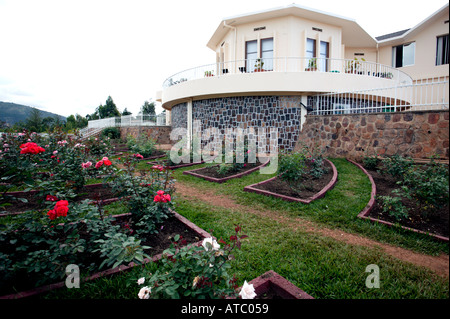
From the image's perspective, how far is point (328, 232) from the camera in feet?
11.4

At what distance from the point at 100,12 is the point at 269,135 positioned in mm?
8763

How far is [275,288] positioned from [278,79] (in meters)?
9.14

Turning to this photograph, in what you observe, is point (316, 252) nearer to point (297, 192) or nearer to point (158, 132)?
point (297, 192)

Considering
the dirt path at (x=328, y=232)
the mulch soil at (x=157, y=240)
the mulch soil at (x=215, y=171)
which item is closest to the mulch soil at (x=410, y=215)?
the dirt path at (x=328, y=232)

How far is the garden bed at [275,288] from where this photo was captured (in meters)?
2.04

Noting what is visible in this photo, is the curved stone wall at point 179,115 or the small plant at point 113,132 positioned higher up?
the curved stone wall at point 179,115

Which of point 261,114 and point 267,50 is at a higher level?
point 267,50

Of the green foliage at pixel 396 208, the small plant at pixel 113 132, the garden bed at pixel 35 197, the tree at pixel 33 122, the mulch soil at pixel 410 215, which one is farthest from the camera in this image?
the small plant at pixel 113 132

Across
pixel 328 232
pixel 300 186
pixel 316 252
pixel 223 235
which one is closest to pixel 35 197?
pixel 223 235

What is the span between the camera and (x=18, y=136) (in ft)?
21.9

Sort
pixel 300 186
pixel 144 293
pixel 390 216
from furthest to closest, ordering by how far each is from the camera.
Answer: pixel 300 186 → pixel 390 216 → pixel 144 293

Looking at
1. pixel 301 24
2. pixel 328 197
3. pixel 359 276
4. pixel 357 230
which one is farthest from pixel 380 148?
pixel 301 24

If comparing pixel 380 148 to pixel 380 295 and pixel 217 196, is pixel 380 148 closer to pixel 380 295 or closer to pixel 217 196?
pixel 217 196

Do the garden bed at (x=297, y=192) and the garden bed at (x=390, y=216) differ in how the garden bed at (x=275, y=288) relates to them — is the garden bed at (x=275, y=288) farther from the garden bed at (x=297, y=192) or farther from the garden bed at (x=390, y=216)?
the garden bed at (x=297, y=192)
